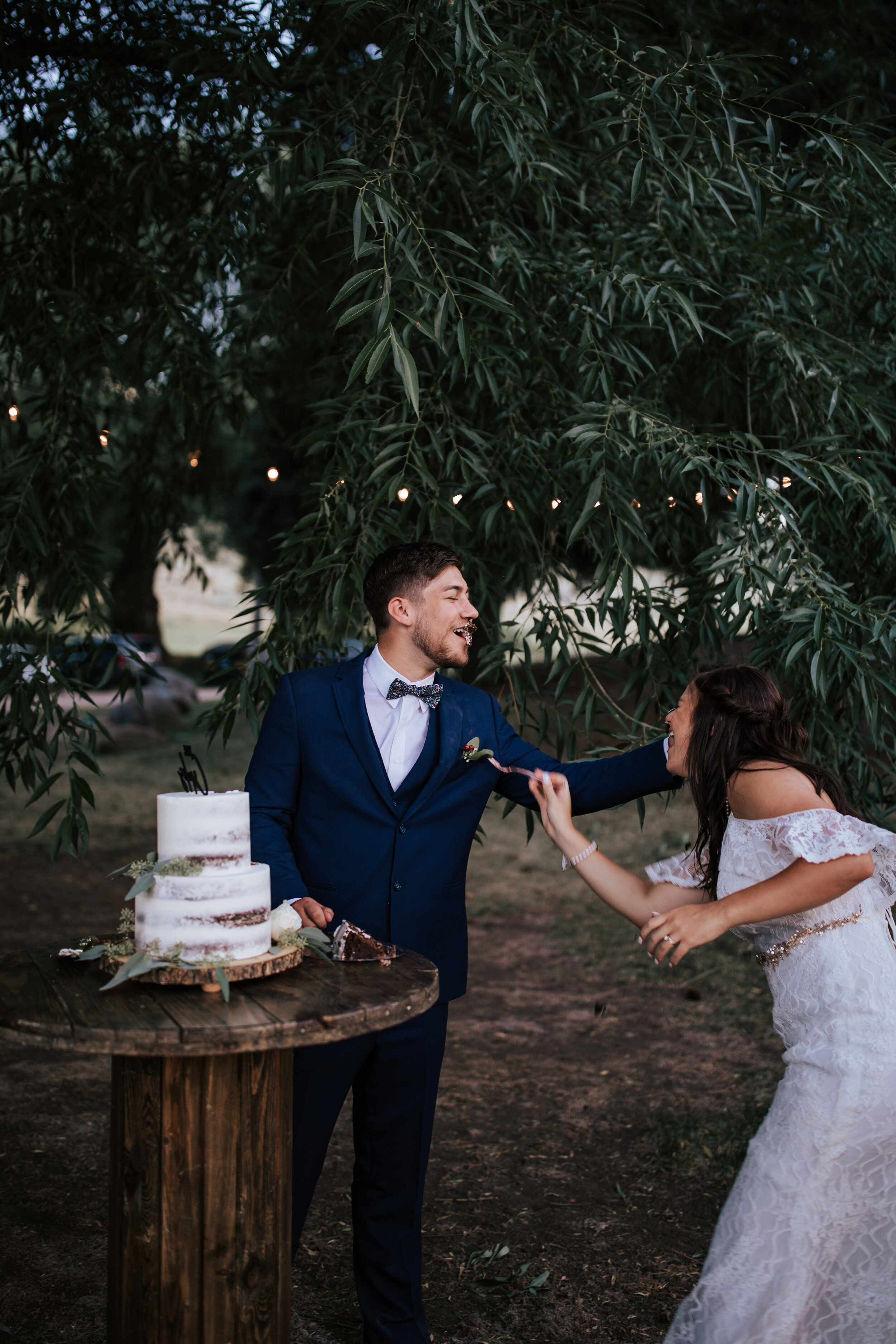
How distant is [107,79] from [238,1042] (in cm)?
392

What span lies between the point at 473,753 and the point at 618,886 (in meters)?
0.50

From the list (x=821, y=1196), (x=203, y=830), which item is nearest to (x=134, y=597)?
(x=203, y=830)

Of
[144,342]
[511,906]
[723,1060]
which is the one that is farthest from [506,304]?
[511,906]

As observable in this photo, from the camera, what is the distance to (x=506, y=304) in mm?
2941

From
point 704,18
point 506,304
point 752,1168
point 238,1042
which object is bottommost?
point 752,1168

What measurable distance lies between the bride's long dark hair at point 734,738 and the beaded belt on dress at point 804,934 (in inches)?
8.7

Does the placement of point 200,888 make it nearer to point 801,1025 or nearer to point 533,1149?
point 801,1025

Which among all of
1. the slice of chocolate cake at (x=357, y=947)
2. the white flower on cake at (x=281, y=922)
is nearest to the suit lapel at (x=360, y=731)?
the slice of chocolate cake at (x=357, y=947)

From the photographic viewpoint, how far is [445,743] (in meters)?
2.91

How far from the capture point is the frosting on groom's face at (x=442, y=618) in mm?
2943

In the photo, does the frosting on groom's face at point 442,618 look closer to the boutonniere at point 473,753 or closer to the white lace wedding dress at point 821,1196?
the boutonniere at point 473,753

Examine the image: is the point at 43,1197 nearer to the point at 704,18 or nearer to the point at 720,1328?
the point at 720,1328

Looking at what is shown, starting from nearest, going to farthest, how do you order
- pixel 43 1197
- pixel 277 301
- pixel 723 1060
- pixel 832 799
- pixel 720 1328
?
pixel 720 1328 < pixel 832 799 < pixel 43 1197 < pixel 277 301 < pixel 723 1060

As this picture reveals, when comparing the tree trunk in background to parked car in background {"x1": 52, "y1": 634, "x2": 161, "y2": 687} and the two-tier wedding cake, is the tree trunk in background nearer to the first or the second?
parked car in background {"x1": 52, "y1": 634, "x2": 161, "y2": 687}
